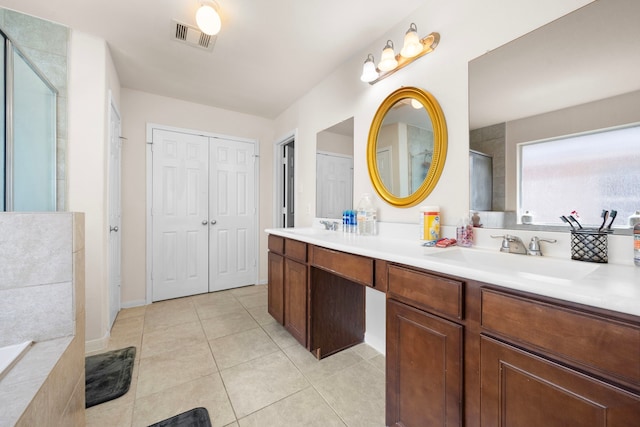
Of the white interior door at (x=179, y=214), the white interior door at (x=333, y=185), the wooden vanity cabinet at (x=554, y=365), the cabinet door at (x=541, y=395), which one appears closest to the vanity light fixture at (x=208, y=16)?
the white interior door at (x=333, y=185)

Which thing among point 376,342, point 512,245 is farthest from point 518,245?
point 376,342

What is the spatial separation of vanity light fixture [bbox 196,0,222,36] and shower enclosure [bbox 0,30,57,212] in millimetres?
1142

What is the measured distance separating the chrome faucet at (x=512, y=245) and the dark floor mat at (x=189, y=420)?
5.64 feet

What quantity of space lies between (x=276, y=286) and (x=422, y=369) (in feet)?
4.86

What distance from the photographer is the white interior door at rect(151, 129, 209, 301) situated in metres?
3.02

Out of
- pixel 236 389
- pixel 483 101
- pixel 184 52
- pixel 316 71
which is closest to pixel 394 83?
pixel 483 101

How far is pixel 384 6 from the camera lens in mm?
1645

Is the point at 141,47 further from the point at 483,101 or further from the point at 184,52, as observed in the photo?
the point at 483,101

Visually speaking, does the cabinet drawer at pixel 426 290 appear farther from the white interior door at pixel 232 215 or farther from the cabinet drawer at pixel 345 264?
the white interior door at pixel 232 215

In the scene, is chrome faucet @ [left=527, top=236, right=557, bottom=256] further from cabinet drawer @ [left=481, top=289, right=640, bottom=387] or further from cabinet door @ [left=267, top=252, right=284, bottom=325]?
cabinet door @ [left=267, top=252, right=284, bottom=325]

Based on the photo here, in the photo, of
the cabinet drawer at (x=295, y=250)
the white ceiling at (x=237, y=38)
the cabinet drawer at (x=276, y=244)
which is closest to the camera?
the white ceiling at (x=237, y=38)

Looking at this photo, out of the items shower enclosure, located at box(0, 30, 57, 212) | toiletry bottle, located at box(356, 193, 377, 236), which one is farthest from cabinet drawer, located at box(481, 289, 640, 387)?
shower enclosure, located at box(0, 30, 57, 212)

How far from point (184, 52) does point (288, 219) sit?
2.23 m

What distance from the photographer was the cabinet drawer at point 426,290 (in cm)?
90
